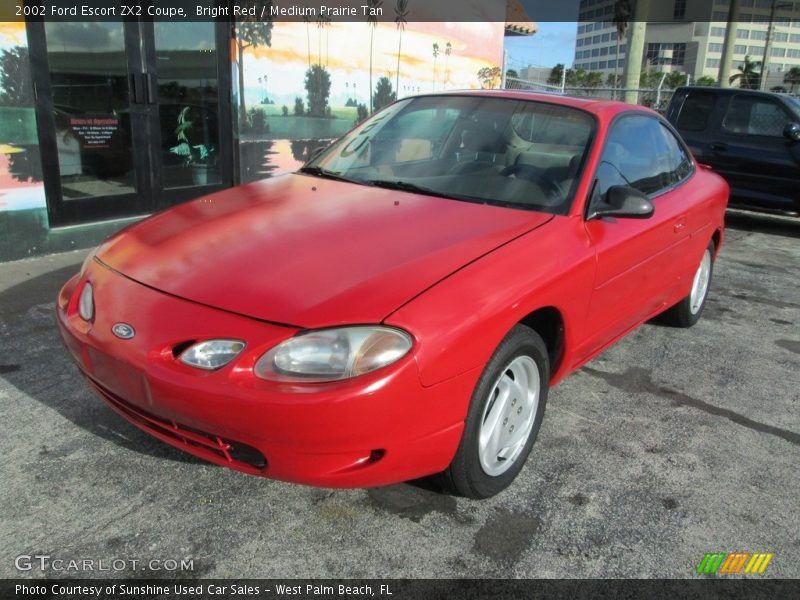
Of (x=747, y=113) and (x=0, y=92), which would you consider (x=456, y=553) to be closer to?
(x=0, y=92)

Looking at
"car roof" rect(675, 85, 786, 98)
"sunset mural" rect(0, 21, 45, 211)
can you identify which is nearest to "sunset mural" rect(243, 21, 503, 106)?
"sunset mural" rect(0, 21, 45, 211)

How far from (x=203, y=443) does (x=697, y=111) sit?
29.6 ft

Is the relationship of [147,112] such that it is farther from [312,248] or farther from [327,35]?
[312,248]

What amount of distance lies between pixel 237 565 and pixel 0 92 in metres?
4.75

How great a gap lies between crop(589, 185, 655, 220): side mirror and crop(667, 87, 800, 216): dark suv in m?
6.68

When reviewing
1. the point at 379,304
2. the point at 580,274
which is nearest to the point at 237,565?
the point at 379,304

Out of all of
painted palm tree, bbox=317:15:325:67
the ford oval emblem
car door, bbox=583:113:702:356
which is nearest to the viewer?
the ford oval emblem

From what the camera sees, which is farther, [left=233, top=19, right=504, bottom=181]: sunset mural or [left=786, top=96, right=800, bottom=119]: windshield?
[left=786, top=96, right=800, bottom=119]: windshield

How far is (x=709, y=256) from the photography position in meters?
4.90

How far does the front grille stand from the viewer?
217 cm

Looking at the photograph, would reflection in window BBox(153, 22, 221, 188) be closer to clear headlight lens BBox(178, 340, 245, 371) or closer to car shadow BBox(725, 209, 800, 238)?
clear headlight lens BBox(178, 340, 245, 371)

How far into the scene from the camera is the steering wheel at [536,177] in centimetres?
308

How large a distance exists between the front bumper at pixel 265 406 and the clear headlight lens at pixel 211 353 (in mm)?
26

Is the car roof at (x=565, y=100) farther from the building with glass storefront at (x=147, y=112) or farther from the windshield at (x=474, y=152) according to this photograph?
the building with glass storefront at (x=147, y=112)
